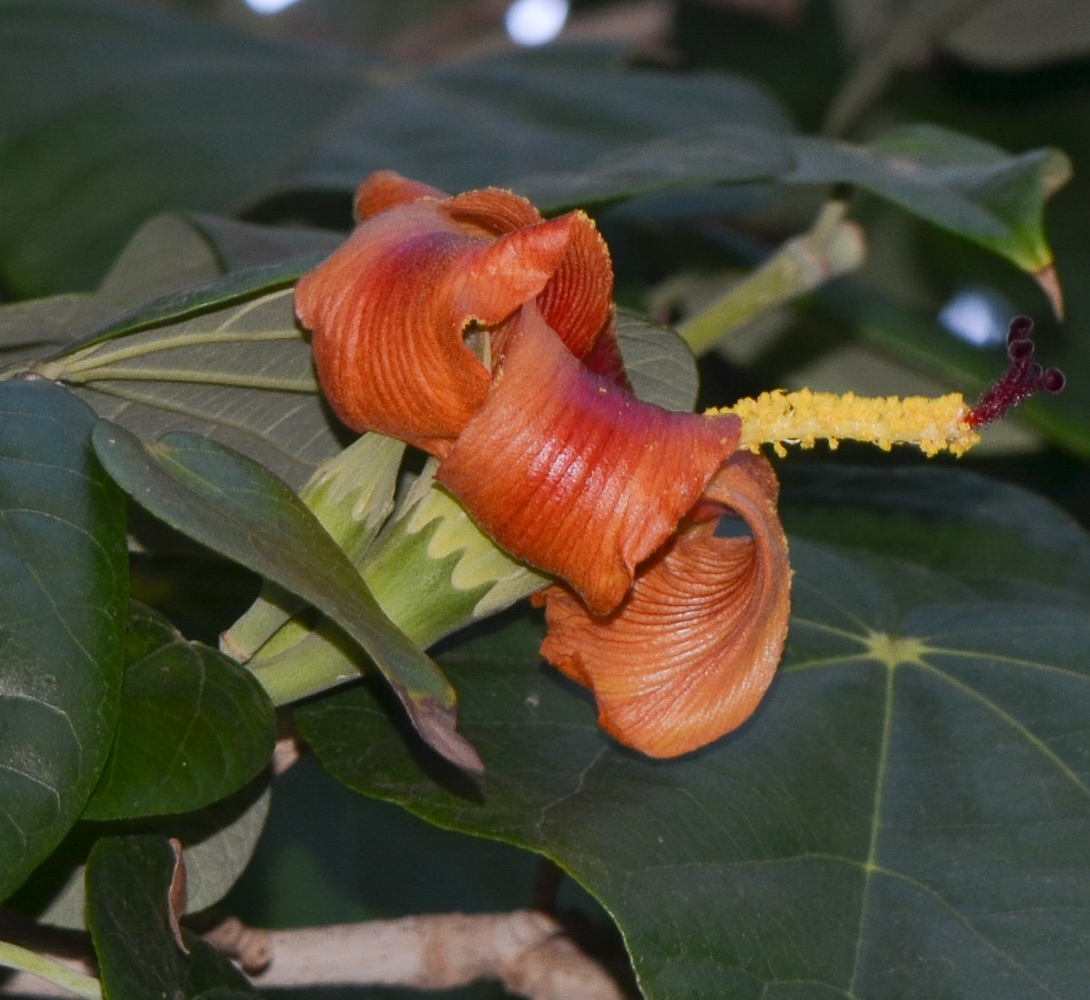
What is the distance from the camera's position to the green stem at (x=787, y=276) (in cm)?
102

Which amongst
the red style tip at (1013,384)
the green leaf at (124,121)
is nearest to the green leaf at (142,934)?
the red style tip at (1013,384)

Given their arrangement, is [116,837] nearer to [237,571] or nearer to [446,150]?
[237,571]

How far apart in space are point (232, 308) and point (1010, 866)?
0.45 meters

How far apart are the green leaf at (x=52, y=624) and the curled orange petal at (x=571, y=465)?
0.14 metres

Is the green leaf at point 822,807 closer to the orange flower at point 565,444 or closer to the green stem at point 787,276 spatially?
the orange flower at point 565,444

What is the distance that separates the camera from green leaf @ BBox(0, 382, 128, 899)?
1.59ft

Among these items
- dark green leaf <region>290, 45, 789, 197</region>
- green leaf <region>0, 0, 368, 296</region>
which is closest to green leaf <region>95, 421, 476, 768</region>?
dark green leaf <region>290, 45, 789, 197</region>

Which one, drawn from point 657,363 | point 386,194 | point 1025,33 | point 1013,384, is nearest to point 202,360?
point 386,194

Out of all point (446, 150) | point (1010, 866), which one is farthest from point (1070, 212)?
point (1010, 866)

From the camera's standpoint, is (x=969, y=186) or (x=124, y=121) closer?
(x=969, y=186)

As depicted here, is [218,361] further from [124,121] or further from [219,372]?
[124,121]

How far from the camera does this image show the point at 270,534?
0.52m

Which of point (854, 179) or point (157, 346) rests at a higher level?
point (854, 179)

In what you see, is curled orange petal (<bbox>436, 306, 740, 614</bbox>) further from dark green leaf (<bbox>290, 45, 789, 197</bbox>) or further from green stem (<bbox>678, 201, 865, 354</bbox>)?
dark green leaf (<bbox>290, 45, 789, 197</bbox>)
